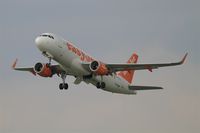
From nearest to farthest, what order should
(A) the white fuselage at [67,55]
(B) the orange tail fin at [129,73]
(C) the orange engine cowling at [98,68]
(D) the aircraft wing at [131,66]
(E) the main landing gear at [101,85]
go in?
(A) the white fuselage at [67,55] < (C) the orange engine cowling at [98,68] < (D) the aircraft wing at [131,66] < (E) the main landing gear at [101,85] < (B) the orange tail fin at [129,73]

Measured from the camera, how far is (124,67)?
295 feet

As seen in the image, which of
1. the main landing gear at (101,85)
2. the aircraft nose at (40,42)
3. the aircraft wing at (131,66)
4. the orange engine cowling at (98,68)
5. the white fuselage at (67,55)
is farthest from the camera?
the main landing gear at (101,85)

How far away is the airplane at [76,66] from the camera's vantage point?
3310 inches

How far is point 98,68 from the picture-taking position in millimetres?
87250

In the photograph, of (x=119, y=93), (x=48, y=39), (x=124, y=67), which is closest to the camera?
(x=48, y=39)

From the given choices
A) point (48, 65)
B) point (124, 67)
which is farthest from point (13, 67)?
point (124, 67)

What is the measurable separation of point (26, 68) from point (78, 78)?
9192 mm

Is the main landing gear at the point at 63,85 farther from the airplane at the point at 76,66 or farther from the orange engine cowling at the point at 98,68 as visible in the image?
the orange engine cowling at the point at 98,68

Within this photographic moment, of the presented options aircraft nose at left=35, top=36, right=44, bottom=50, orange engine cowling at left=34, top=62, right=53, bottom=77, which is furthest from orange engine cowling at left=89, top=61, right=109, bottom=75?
aircraft nose at left=35, top=36, right=44, bottom=50

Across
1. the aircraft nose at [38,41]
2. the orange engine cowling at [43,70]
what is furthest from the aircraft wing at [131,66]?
the aircraft nose at [38,41]

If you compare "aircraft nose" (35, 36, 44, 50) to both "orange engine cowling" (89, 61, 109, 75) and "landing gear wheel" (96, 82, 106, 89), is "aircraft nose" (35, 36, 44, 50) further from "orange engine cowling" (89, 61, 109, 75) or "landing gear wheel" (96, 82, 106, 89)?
"landing gear wheel" (96, 82, 106, 89)

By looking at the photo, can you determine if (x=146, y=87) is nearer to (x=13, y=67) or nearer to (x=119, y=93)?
(x=119, y=93)

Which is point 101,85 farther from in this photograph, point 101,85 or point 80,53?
point 80,53

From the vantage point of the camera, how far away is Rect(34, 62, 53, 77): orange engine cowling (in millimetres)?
89250
